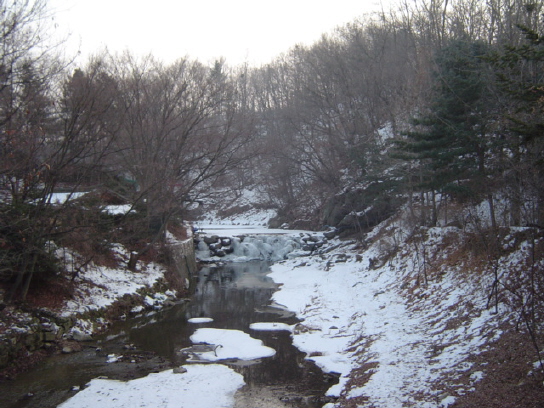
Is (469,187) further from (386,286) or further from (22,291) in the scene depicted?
(22,291)

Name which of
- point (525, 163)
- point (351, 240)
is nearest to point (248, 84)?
point (351, 240)

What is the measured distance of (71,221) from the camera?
445 inches

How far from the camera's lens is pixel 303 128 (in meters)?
32.4

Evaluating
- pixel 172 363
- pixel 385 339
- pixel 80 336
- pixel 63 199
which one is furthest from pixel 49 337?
pixel 385 339

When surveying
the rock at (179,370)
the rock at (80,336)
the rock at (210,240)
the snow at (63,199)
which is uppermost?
the snow at (63,199)

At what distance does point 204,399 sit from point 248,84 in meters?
44.4

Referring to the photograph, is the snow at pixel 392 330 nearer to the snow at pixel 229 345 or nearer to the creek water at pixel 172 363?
the creek water at pixel 172 363

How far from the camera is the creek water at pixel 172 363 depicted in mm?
7250

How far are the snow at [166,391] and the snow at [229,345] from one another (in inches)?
35.1

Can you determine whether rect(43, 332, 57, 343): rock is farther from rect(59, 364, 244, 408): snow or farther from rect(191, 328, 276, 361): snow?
rect(191, 328, 276, 361): snow

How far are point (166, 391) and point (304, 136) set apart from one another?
23706 millimetres

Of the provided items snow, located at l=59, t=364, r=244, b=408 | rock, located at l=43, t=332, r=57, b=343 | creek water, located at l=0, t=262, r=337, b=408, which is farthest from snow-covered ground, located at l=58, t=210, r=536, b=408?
rock, located at l=43, t=332, r=57, b=343

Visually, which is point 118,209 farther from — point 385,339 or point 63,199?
point 385,339

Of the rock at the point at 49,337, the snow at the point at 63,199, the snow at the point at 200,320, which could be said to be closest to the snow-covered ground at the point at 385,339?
the snow at the point at 200,320
